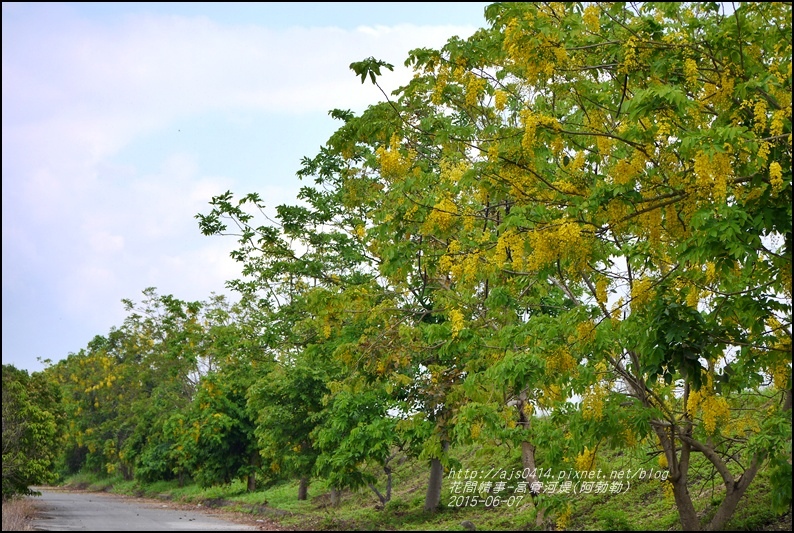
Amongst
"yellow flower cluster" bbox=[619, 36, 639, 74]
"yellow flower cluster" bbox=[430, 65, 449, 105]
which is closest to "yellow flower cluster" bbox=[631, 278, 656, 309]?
"yellow flower cluster" bbox=[619, 36, 639, 74]

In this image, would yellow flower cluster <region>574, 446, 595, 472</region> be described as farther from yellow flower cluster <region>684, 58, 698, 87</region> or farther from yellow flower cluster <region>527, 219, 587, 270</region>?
yellow flower cluster <region>684, 58, 698, 87</region>

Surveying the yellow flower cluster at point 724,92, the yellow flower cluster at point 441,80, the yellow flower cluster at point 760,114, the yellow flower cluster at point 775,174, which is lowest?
the yellow flower cluster at point 775,174

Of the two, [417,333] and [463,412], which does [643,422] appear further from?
[417,333]

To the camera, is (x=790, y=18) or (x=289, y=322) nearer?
(x=790, y=18)

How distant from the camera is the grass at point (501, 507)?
30.6ft

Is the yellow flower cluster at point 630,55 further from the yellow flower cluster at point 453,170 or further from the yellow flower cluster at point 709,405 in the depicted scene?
the yellow flower cluster at point 709,405

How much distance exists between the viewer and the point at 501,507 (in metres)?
13.5

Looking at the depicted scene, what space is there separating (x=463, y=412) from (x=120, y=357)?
3351 cm

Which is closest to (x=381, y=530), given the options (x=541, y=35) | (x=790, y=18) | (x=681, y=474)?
→ (x=681, y=474)

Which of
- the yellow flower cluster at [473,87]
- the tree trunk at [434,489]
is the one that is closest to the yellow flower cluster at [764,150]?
the yellow flower cluster at [473,87]

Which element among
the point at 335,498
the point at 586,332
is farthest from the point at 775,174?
the point at 335,498

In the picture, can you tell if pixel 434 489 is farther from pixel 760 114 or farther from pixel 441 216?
pixel 760 114

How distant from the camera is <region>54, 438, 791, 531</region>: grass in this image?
9.33 metres

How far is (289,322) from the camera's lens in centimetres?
1428
